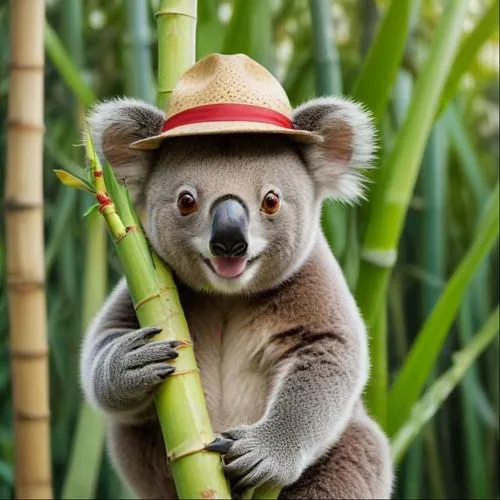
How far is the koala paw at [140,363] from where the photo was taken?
4.00 ft

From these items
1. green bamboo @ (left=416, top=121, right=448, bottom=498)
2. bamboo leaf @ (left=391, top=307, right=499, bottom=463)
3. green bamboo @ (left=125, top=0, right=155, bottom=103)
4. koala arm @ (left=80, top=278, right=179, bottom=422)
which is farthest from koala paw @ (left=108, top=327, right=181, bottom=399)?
green bamboo @ (left=416, top=121, right=448, bottom=498)

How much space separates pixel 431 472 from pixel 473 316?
1.72ft

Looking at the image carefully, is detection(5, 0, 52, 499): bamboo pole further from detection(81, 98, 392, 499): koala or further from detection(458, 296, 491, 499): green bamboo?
detection(458, 296, 491, 499): green bamboo

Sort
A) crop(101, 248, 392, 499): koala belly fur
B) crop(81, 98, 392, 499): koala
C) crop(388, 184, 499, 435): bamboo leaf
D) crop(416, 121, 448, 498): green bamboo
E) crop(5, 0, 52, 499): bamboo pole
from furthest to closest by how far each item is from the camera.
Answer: crop(416, 121, 448, 498): green bamboo → crop(388, 184, 499, 435): bamboo leaf → crop(101, 248, 392, 499): koala belly fur → crop(5, 0, 52, 499): bamboo pole → crop(81, 98, 392, 499): koala

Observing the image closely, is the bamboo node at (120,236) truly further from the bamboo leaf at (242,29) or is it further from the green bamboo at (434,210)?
the green bamboo at (434,210)


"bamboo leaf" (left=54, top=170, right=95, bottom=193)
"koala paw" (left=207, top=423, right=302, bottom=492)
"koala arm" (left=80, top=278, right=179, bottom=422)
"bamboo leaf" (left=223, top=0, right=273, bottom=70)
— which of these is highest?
"bamboo leaf" (left=223, top=0, right=273, bottom=70)

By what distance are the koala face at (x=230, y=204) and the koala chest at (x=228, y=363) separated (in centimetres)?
13

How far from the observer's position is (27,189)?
156 centimetres

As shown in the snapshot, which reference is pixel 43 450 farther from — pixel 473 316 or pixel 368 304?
pixel 473 316

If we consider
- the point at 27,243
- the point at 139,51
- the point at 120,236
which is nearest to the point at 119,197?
the point at 120,236

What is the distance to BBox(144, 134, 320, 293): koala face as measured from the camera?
1372 mm

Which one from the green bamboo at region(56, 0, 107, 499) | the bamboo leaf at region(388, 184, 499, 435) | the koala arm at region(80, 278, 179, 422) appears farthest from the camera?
the green bamboo at region(56, 0, 107, 499)

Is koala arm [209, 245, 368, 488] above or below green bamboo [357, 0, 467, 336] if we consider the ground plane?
below

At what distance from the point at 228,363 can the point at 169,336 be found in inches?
17.2
